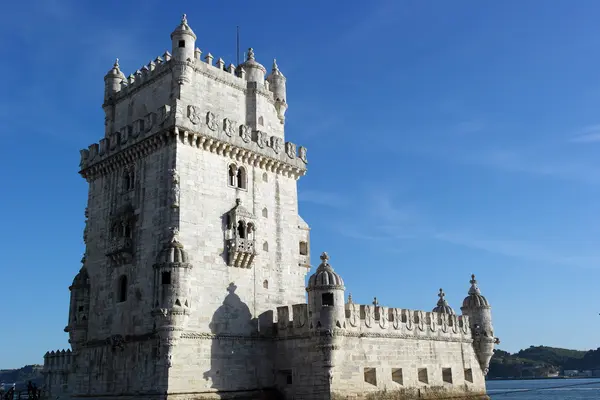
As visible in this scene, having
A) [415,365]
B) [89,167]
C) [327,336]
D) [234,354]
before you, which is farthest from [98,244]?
[415,365]

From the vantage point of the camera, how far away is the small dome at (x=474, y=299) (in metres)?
46.5

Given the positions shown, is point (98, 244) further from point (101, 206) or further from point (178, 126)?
point (178, 126)

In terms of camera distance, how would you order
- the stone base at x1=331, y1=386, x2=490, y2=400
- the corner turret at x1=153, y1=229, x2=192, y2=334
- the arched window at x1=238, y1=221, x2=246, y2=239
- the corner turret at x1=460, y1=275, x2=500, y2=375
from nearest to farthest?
the corner turret at x1=153, y1=229, x2=192, y2=334 < the stone base at x1=331, y1=386, x2=490, y2=400 < the arched window at x1=238, y1=221, x2=246, y2=239 < the corner turret at x1=460, y1=275, x2=500, y2=375

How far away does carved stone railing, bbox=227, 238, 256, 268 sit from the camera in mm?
34344

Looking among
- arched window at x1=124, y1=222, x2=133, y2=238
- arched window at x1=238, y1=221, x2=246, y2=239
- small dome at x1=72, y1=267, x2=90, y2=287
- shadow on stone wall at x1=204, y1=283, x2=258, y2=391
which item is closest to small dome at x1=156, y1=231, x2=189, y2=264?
shadow on stone wall at x1=204, y1=283, x2=258, y2=391

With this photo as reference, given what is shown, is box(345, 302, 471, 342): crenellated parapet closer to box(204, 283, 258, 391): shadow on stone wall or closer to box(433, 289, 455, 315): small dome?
box(433, 289, 455, 315): small dome

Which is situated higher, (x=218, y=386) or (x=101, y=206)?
(x=101, y=206)

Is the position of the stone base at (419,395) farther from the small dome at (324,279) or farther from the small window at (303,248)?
the small window at (303,248)

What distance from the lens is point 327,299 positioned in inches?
1313

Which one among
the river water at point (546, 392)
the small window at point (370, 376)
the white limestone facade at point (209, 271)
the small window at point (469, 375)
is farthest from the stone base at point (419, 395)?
the river water at point (546, 392)

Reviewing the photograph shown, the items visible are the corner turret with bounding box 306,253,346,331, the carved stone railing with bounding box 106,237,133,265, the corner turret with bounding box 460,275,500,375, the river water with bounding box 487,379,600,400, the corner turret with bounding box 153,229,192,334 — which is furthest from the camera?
the river water with bounding box 487,379,600,400

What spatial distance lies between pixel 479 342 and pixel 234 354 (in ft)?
71.5

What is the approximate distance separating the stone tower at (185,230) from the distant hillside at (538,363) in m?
152

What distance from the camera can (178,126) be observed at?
3350 cm
